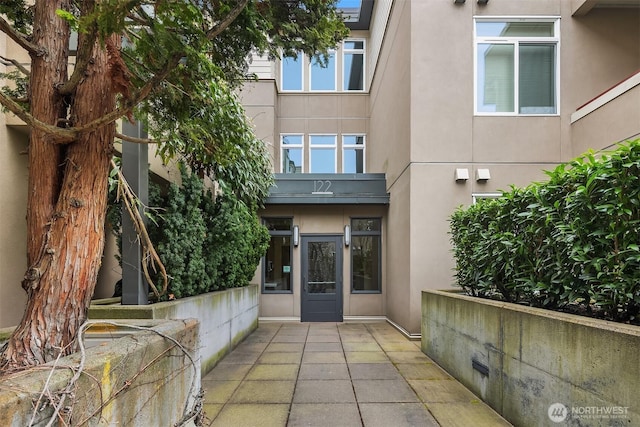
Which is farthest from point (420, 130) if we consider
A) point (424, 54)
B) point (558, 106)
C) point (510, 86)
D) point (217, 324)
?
point (217, 324)

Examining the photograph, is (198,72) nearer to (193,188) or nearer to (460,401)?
(193,188)

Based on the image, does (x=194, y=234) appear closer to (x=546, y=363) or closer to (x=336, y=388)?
(x=336, y=388)

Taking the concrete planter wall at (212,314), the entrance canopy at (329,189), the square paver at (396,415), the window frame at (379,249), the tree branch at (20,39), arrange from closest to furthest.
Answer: the tree branch at (20,39) < the square paver at (396,415) < the concrete planter wall at (212,314) < the entrance canopy at (329,189) < the window frame at (379,249)

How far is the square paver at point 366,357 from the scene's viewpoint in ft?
17.7

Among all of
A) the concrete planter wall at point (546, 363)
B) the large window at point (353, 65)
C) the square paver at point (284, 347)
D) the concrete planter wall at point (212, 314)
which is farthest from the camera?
the large window at point (353, 65)

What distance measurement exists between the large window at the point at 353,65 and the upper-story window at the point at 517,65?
5.34 meters

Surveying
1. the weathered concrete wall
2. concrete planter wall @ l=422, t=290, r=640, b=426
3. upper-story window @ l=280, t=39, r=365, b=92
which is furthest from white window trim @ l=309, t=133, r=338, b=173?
the weathered concrete wall

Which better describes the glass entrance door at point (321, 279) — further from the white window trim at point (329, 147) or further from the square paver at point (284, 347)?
the white window trim at point (329, 147)

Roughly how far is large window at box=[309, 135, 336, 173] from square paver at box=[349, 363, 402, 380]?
7.33 meters

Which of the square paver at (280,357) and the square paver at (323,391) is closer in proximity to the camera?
the square paver at (323,391)

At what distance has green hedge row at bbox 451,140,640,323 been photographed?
8.01 feet

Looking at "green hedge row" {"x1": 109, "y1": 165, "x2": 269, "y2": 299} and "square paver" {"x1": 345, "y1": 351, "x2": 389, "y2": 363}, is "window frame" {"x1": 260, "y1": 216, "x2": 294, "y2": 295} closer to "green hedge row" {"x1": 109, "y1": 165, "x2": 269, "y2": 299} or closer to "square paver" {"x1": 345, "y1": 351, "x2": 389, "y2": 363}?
"green hedge row" {"x1": 109, "y1": 165, "x2": 269, "y2": 299}

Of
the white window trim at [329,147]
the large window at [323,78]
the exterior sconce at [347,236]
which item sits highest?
the large window at [323,78]

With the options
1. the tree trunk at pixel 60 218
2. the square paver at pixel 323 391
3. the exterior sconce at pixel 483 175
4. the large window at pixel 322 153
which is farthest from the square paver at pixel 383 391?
the large window at pixel 322 153
